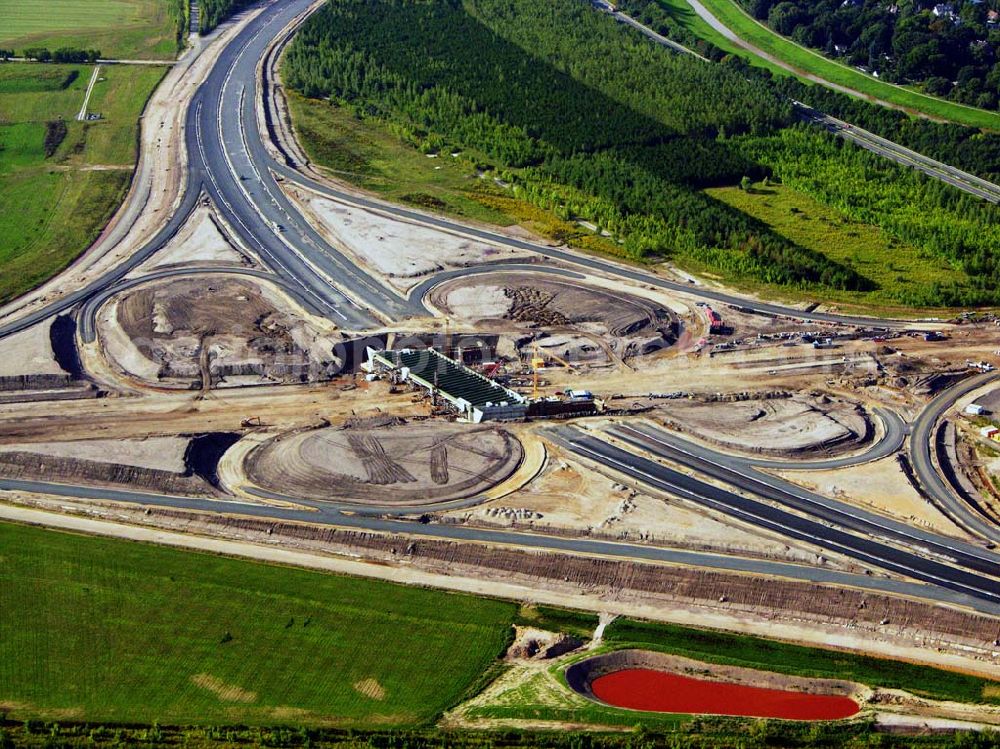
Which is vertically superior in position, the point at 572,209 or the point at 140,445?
the point at 572,209

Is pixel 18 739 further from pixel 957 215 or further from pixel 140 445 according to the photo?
pixel 957 215

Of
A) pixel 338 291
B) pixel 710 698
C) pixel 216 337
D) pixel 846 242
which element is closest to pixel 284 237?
pixel 338 291

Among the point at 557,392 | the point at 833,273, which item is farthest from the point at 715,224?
the point at 557,392

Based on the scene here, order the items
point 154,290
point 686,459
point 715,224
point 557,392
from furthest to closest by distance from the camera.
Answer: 1. point 715,224
2. point 154,290
3. point 557,392
4. point 686,459

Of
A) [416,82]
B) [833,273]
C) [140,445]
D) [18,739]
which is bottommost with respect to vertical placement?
[18,739]

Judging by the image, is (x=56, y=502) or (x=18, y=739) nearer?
(x=18, y=739)

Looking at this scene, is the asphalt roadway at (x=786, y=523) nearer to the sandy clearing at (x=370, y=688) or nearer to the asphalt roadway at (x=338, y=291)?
the asphalt roadway at (x=338, y=291)

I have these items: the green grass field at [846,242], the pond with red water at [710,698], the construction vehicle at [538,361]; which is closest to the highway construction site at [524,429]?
the construction vehicle at [538,361]
